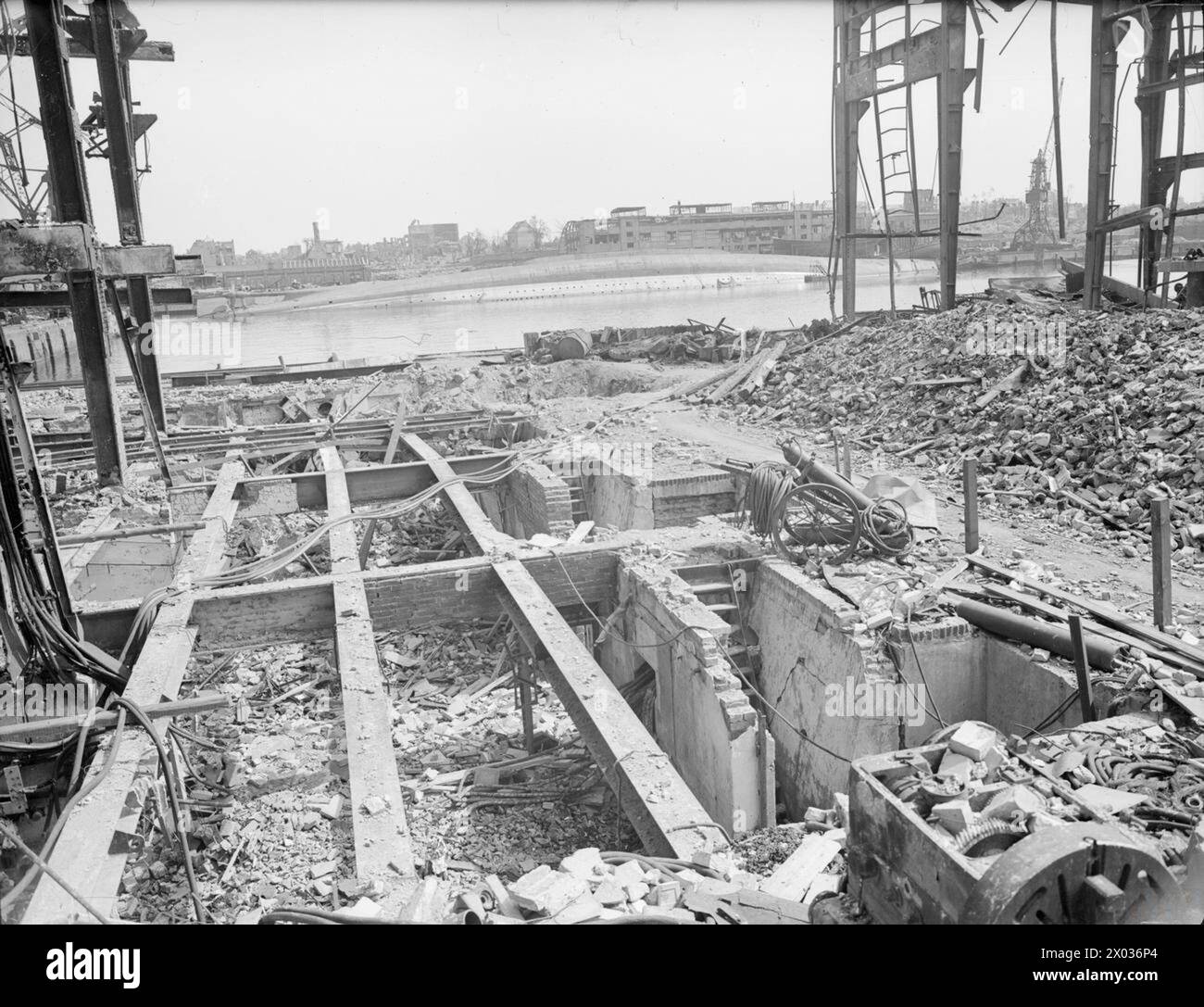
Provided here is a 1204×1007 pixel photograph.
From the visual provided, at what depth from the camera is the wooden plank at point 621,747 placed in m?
4.47

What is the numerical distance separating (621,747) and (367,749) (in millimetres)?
1522

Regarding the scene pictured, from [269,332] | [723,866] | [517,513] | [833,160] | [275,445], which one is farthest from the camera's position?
[269,332]

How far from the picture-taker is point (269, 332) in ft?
161

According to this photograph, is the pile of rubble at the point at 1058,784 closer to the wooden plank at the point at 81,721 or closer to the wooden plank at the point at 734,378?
the wooden plank at the point at 81,721

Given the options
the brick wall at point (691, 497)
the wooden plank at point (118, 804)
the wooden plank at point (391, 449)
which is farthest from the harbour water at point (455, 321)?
the wooden plank at point (118, 804)

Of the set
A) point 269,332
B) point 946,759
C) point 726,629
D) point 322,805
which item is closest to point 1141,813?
point 946,759

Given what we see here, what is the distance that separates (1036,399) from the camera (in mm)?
11125

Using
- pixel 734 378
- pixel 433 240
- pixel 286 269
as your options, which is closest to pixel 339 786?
pixel 734 378

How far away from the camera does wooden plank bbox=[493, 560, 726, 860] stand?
14.7 feet

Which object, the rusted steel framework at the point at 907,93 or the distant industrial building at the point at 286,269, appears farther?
the distant industrial building at the point at 286,269

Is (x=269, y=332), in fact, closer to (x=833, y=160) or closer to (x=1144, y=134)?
(x=833, y=160)

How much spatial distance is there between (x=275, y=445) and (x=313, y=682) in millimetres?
6664

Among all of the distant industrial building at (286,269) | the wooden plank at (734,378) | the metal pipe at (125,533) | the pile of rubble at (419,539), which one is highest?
the distant industrial building at (286,269)

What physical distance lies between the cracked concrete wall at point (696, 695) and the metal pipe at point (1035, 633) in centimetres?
173
